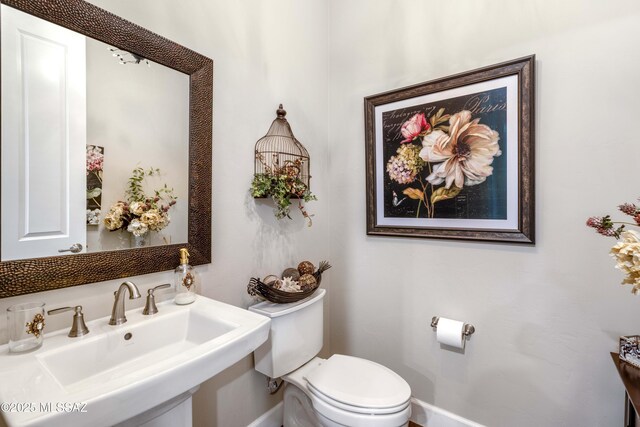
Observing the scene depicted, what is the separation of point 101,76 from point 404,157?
1.45 m

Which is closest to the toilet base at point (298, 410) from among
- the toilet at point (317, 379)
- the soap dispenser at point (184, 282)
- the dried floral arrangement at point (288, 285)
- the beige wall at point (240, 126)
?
the toilet at point (317, 379)

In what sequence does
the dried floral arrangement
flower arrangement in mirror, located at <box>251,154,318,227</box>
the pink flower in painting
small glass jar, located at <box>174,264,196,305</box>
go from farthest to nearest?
1. the pink flower in painting
2. flower arrangement in mirror, located at <box>251,154,318,227</box>
3. the dried floral arrangement
4. small glass jar, located at <box>174,264,196,305</box>

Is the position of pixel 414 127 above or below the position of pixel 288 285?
above

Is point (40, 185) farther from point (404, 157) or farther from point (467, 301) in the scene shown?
point (467, 301)

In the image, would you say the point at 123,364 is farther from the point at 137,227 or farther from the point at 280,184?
the point at 280,184

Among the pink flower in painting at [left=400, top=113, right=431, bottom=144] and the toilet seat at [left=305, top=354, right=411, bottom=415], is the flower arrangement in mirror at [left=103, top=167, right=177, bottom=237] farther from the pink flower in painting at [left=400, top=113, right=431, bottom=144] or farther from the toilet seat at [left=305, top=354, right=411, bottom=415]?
the pink flower in painting at [left=400, top=113, right=431, bottom=144]

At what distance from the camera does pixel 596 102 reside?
1.24m

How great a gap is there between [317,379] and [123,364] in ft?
2.65

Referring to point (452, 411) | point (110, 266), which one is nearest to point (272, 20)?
point (110, 266)

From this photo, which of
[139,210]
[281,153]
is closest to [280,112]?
[281,153]

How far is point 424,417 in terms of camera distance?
5.50 ft

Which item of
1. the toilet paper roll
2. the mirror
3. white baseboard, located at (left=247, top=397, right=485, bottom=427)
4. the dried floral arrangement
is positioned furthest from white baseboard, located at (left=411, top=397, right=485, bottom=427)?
the mirror

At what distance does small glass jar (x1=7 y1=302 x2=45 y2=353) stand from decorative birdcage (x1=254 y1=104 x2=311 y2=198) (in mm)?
998

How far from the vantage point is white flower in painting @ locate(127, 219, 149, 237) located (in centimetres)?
109
